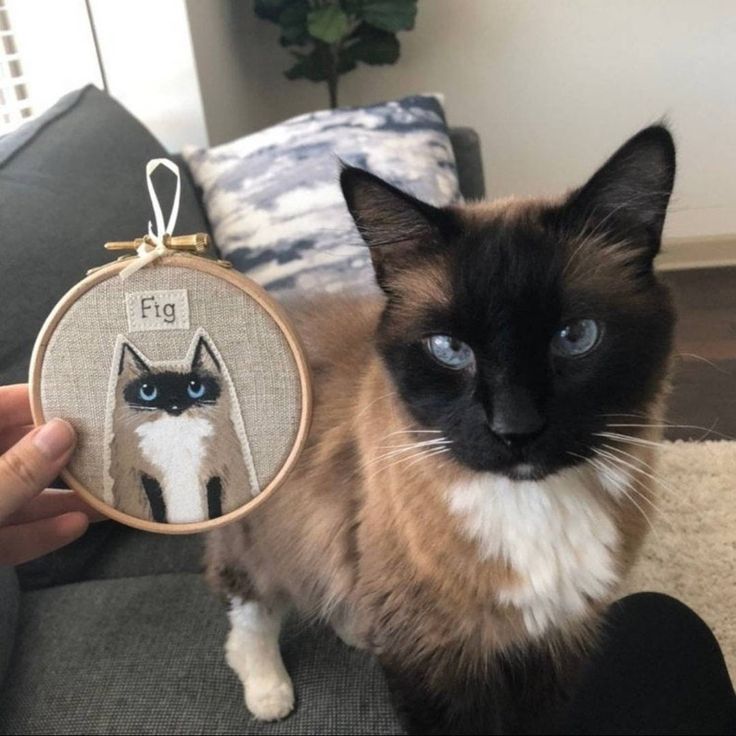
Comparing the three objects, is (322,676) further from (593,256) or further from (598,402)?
(593,256)

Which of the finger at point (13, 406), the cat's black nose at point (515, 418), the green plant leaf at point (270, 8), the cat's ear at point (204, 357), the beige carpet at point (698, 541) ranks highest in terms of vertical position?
the green plant leaf at point (270, 8)

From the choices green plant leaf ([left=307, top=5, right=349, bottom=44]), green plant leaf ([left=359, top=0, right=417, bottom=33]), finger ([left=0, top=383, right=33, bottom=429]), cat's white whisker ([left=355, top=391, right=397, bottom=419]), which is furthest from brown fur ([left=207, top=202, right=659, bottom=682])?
green plant leaf ([left=359, top=0, right=417, bottom=33])

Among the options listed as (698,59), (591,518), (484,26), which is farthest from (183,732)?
(698,59)

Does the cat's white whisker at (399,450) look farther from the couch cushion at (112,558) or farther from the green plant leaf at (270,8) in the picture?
the green plant leaf at (270,8)

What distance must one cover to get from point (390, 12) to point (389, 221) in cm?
202

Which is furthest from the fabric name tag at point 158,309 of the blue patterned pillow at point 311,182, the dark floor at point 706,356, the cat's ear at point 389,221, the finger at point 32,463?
the dark floor at point 706,356

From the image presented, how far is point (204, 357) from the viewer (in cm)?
78

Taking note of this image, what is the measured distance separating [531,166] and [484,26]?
61 centimetres

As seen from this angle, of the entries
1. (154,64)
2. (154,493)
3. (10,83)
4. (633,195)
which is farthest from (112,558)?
(154,64)

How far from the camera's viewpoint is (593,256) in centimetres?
83

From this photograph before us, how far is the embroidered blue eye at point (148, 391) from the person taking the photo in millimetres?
784

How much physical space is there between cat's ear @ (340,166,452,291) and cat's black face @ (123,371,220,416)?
0.86ft

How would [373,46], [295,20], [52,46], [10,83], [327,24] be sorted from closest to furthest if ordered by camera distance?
1. [10,83]
2. [52,46]
3. [327,24]
4. [295,20]
5. [373,46]

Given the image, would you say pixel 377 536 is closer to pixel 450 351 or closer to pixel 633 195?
pixel 450 351
